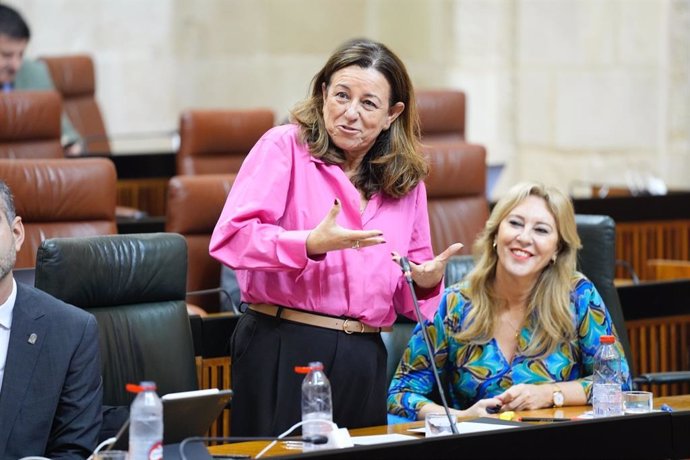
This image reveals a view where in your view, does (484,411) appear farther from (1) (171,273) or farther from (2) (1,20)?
(2) (1,20)

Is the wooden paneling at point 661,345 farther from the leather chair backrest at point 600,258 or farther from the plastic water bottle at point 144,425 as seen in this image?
the plastic water bottle at point 144,425

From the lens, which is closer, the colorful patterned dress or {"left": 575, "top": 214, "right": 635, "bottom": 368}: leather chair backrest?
the colorful patterned dress

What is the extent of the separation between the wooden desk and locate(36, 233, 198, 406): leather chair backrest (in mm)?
593

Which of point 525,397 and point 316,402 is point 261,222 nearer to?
point 316,402

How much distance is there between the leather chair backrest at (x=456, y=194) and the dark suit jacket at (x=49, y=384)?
283cm

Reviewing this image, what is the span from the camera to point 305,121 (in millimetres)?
3023

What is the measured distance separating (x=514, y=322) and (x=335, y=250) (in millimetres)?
899

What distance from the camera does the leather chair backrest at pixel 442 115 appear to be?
628cm

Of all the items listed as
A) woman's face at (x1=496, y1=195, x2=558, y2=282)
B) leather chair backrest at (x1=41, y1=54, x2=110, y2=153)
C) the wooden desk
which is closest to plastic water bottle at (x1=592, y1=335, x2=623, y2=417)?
woman's face at (x1=496, y1=195, x2=558, y2=282)

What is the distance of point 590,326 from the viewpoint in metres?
3.50

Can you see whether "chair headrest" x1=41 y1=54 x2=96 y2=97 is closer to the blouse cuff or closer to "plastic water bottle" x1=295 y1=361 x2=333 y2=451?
the blouse cuff

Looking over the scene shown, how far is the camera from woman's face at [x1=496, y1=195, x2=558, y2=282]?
3527 mm

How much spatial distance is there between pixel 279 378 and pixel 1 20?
14.2 ft

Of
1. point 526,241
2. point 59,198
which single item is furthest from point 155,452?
point 59,198
